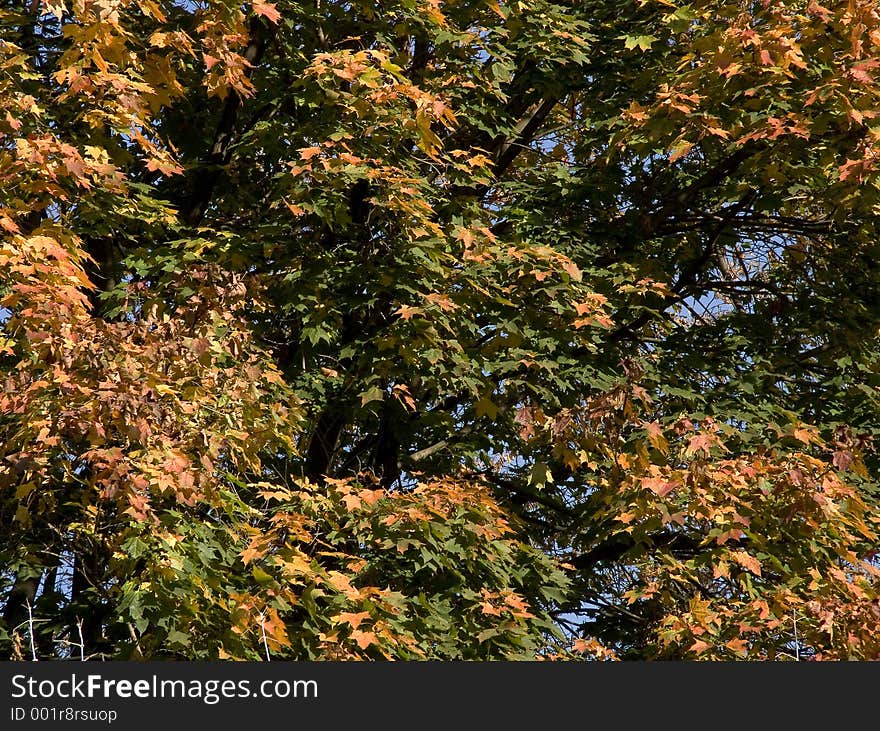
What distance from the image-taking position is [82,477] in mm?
8492

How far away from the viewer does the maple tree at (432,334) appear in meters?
8.09

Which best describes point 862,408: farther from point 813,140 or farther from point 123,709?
Answer: point 123,709

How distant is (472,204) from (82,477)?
427cm

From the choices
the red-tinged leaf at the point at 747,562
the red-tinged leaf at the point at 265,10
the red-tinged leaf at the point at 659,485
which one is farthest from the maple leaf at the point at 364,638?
the red-tinged leaf at the point at 265,10

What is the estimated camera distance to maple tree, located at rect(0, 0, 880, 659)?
318 inches

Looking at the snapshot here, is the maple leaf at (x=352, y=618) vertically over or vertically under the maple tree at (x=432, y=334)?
under

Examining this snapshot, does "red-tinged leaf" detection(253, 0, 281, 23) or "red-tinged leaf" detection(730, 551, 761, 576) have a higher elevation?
"red-tinged leaf" detection(253, 0, 281, 23)

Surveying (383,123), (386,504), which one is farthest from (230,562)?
(383,123)

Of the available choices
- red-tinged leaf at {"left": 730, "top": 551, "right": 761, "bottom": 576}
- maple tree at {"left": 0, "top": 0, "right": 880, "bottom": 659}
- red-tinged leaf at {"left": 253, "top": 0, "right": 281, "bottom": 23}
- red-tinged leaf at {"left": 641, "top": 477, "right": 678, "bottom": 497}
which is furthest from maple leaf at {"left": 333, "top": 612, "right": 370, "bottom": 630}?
red-tinged leaf at {"left": 253, "top": 0, "right": 281, "bottom": 23}

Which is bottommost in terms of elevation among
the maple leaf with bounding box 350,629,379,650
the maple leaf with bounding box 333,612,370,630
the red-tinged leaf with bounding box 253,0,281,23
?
the maple leaf with bounding box 350,629,379,650

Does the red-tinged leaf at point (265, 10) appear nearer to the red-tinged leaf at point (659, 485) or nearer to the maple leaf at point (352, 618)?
the red-tinged leaf at point (659, 485)

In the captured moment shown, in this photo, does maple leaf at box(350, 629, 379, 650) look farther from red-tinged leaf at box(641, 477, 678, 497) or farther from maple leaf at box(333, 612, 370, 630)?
red-tinged leaf at box(641, 477, 678, 497)

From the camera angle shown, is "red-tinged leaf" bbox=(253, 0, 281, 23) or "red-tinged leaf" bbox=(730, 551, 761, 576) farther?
"red-tinged leaf" bbox=(253, 0, 281, 23)

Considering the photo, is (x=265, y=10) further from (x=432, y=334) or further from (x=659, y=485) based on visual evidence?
(x=659, y=485)
